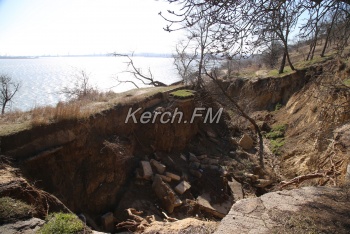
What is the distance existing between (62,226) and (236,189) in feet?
19.6

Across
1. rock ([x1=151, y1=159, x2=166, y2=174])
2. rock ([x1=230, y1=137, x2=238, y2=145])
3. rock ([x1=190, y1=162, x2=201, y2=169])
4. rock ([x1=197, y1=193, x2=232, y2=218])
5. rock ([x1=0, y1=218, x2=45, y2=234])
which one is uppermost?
rock ([x1=0, y1=218, x2=45, y2=234])

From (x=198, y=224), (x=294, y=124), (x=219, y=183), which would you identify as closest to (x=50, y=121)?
(x=198, y=224)

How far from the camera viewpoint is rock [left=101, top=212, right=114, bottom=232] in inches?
218

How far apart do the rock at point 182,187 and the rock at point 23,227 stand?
14.8 feet

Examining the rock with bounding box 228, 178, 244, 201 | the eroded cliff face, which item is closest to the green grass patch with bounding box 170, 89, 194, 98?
the eroded cliff face

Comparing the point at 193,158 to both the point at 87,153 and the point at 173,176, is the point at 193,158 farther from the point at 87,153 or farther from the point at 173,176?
the point at 87,153

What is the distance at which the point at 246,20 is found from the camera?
345 cm

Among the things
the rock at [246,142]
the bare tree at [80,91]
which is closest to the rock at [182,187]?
the rock at [246,142]

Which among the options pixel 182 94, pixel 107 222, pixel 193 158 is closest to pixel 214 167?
pixel 193 158

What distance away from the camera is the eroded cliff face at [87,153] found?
495 centimetres

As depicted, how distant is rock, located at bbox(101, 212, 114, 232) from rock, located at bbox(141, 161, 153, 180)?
159 cm

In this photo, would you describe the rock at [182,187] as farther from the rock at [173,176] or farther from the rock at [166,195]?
the rock at [166,195]

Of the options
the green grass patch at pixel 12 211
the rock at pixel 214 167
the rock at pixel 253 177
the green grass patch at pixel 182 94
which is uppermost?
the green grass patch at pixel 182 94

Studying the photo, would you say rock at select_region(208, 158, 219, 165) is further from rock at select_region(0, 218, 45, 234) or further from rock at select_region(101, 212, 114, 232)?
rock at select_region(0, 218, 45, 234)
